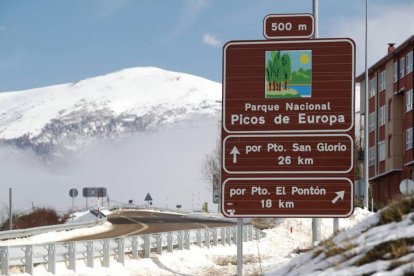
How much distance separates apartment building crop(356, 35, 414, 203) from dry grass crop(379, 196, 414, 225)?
59198 mm

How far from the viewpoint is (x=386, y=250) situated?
9203 millimetres

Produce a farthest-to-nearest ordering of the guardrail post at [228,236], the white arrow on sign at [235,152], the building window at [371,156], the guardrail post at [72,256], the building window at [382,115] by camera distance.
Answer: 1. the building window at [371,156]
2. the building window at [382,115]
3. the guardrail post at [228,236]
4. the guardrail post at [72,256]
5. the white arrow on sign at [235,152]

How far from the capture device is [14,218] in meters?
74.6

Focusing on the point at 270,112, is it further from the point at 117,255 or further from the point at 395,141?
the point at 395,141

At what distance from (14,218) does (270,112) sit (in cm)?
6246

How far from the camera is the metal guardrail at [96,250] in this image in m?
23.2

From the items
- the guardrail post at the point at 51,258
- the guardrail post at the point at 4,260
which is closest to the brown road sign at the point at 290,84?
the guardrail post at the point at 4,260

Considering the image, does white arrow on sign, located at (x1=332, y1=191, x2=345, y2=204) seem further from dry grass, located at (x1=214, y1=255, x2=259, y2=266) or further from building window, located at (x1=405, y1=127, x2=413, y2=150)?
building window, located at (x1=405, y1=127, x2=413, y2=150)

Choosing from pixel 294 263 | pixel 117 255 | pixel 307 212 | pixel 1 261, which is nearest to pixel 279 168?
pixel 307 212

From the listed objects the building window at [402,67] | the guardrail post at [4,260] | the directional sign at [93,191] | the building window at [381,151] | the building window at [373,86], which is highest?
the building window at [402,67]

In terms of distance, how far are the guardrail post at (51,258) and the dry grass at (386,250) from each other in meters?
15.9

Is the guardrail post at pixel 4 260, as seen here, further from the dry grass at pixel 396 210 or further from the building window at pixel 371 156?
the building window at pixel 371 156

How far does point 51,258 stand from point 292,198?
11.3 metres

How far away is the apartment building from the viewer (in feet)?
239
